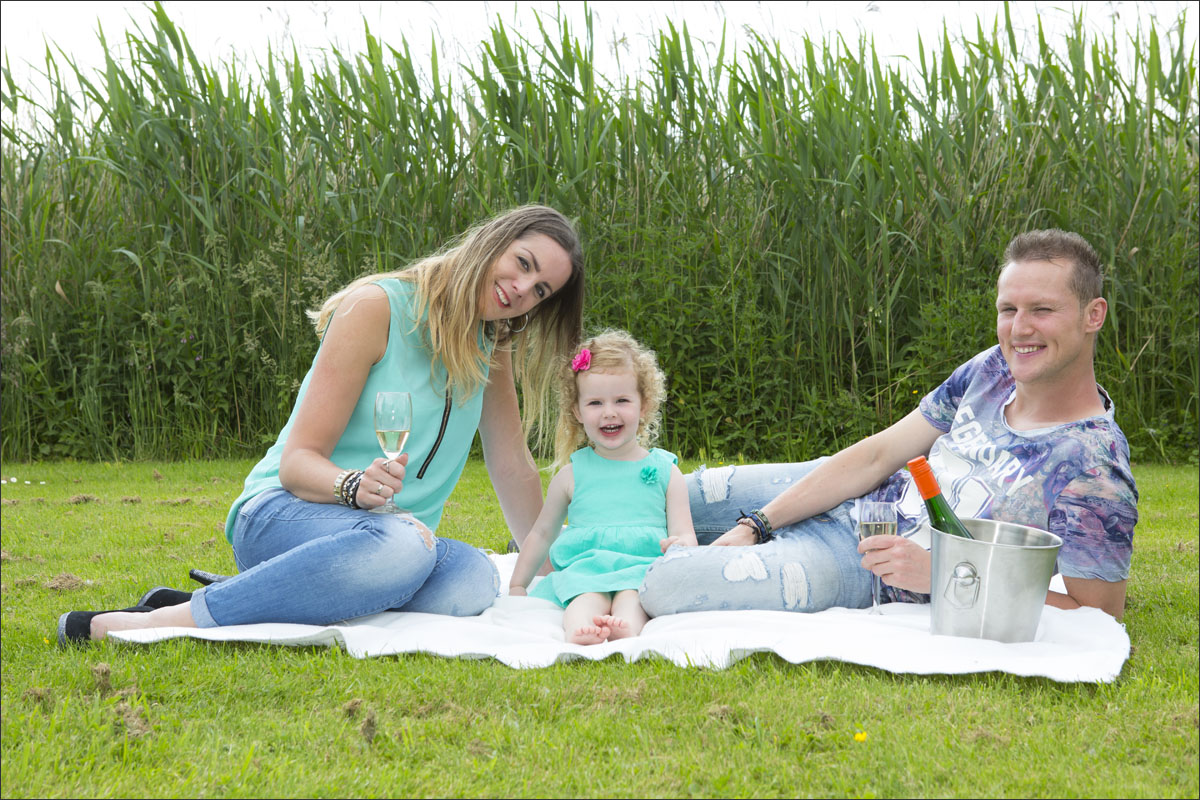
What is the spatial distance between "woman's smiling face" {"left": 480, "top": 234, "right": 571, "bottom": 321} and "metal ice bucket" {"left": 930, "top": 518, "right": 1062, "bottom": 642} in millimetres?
1315

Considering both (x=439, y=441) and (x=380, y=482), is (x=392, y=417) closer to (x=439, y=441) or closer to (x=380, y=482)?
(x=380, y=482)

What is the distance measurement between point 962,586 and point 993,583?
0.24ft

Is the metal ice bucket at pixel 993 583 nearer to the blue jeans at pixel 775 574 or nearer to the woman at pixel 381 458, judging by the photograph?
the blue jeans at pixel 775 574

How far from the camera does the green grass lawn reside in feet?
5.90

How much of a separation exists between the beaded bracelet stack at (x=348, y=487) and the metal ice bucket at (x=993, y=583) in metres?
1.45

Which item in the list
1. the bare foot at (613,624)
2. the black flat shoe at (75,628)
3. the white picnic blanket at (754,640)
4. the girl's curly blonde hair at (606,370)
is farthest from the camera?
the girl's curly blonde hair at (606,370)

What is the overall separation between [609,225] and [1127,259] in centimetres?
306

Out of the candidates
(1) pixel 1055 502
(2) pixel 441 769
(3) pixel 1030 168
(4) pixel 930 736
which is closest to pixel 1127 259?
(3) pixel 1030 168

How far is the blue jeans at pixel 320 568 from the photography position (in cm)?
265

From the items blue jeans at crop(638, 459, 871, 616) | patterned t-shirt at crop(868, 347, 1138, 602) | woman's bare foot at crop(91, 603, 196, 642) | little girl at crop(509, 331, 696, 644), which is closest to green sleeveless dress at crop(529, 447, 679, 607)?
little girl at crop(509, 331, 696, 644)

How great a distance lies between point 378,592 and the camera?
2756 mm

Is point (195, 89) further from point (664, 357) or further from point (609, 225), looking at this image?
point (664, 357)

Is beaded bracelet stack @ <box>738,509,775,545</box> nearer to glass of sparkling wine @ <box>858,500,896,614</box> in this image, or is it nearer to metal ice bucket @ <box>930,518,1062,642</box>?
glass of sparkling wine @ <box>858,500,896,614</box>

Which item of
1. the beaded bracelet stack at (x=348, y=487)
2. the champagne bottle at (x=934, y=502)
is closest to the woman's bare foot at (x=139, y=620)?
the beaded bracelet stack at (x=348, y=487)
